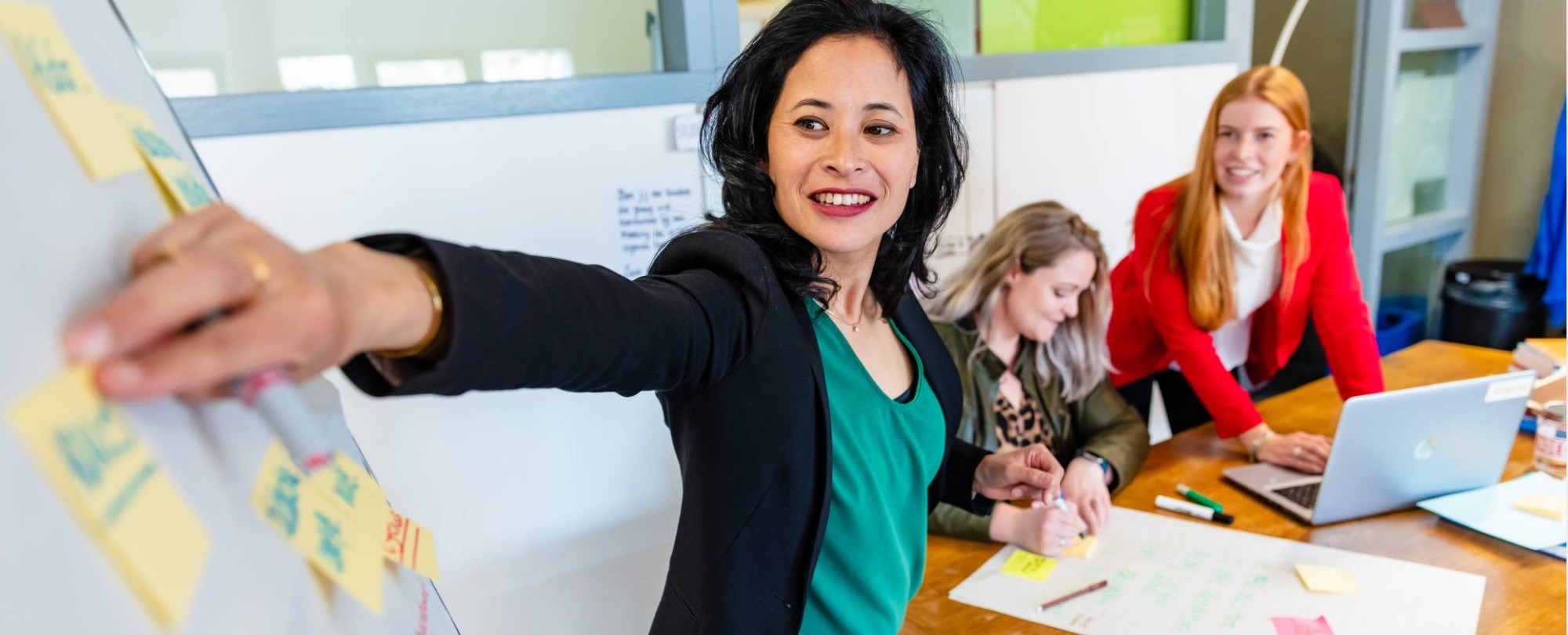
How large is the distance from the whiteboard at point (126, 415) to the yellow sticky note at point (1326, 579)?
1.26m

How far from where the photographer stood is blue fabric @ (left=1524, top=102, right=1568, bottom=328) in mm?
3722

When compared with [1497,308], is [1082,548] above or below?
above

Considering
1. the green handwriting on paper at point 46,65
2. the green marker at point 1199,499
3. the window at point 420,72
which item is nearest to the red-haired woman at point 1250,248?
the green marker at point 1199,499

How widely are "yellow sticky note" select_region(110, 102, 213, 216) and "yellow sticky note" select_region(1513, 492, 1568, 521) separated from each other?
1.89m

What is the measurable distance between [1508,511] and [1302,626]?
61 cm

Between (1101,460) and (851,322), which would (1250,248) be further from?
(851,322)

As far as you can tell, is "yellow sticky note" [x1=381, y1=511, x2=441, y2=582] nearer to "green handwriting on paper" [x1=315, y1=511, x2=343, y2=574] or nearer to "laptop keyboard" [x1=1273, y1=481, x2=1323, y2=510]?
"green handwriting on paper" [x1=315, y1=511, x2=343, y2=574]

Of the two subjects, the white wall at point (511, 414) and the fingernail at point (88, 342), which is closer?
the fingernail at point (88, 342)

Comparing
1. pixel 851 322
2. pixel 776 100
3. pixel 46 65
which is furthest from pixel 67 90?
pixel 851 322

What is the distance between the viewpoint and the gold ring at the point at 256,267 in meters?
0.36

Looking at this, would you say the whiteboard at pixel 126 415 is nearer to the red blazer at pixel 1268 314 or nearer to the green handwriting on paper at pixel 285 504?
the green handwriting on paper at pixel 285 504

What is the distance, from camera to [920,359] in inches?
47.3

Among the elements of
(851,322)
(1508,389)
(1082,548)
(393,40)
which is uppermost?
(393,40)

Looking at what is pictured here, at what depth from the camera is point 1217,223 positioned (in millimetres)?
2152
